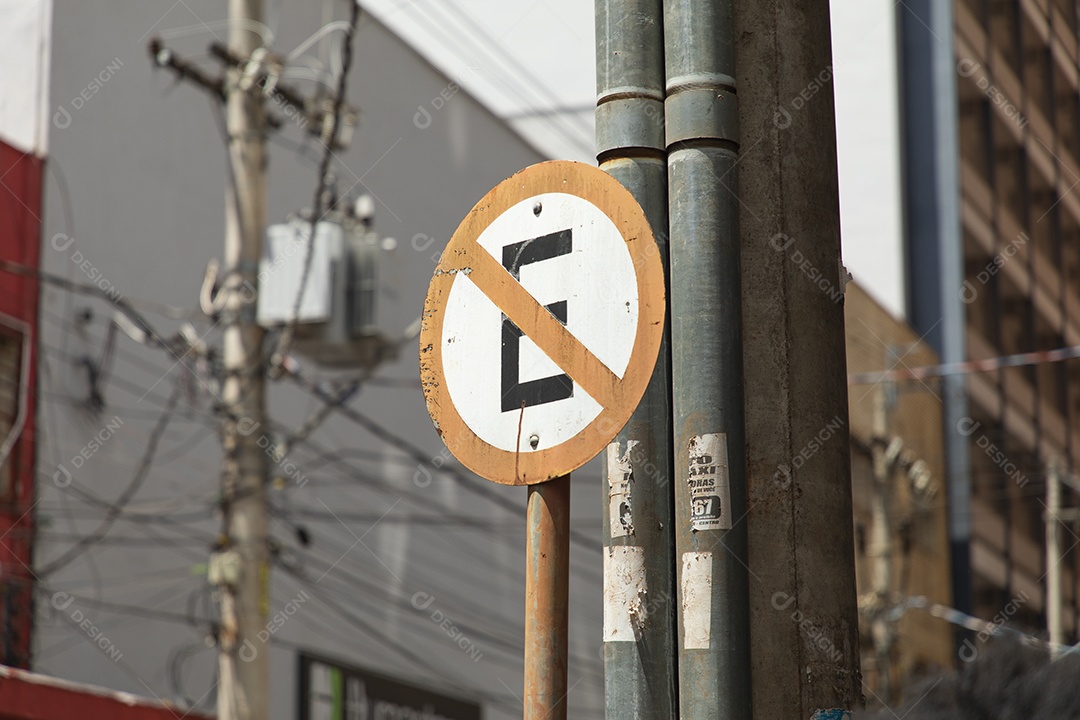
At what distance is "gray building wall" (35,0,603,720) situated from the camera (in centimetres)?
1462

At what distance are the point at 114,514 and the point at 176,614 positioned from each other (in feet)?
4.96

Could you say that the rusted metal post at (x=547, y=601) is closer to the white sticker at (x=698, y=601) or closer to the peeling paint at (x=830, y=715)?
the white sticker at (x=698, y=601)

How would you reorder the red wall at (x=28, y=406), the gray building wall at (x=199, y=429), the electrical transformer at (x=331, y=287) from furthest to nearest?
the gray building wall at (x=199, y=429), the red wall at (x=28, y=406), the electrical transformer at (x=331, y=287)

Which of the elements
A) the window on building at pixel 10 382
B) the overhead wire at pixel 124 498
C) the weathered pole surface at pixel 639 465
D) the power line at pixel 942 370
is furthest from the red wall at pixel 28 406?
the power line at pixel 942 370

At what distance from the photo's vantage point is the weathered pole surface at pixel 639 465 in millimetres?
3043

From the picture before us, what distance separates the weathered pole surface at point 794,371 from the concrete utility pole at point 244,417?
8636 mm

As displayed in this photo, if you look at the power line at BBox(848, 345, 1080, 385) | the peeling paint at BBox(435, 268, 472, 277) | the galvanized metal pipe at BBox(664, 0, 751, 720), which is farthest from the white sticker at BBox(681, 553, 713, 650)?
the power line at BBox(848, 345, 1080, 385)

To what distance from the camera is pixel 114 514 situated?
14.7 metres

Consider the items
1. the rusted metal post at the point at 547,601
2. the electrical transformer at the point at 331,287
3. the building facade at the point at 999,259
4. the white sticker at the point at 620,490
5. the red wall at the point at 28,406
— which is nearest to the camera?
the rusted metal post at the point at 547,601

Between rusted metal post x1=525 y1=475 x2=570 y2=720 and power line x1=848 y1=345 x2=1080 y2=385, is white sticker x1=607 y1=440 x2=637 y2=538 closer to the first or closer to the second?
rusted metal post x1=525 y1=475 x2=570 y2=720

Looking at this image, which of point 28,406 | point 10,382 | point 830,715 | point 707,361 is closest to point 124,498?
point 28,406

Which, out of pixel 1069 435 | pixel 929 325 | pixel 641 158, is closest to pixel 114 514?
pixel 641 158

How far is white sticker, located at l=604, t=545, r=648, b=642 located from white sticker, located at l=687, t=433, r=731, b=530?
162 millimetres

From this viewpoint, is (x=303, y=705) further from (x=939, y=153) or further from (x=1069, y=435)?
(x=1069, y=435)
